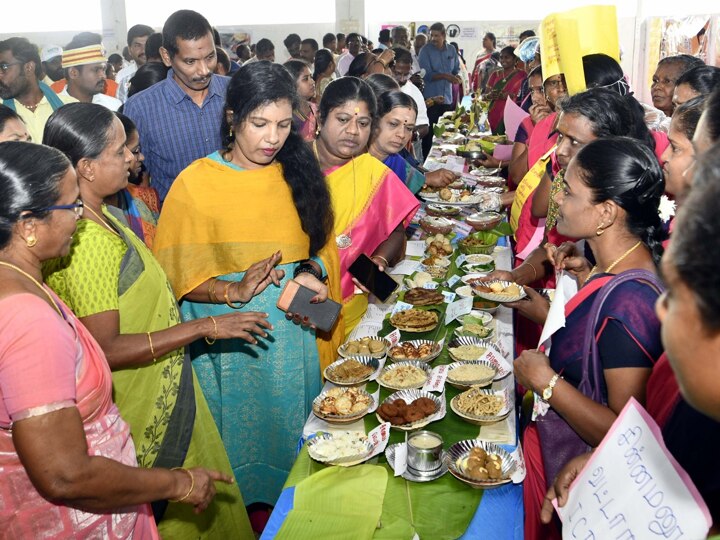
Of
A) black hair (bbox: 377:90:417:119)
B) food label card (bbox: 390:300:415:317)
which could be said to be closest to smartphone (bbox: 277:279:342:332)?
food label card (bbox: 390:300:415:317)

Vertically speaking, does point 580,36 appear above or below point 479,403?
above

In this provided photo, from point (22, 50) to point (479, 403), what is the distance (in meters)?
3.68

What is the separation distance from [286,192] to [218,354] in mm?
681

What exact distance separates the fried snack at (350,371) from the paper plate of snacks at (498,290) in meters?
0.62

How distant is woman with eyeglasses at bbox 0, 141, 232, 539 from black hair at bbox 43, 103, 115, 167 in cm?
51

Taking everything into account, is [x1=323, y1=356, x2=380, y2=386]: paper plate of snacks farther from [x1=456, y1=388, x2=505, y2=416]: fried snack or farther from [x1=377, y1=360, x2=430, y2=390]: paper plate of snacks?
[x1=456, y1=388, x2=505, y2=416]: fried snack

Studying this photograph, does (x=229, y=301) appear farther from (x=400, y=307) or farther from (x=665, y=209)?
(x=665, y=209)

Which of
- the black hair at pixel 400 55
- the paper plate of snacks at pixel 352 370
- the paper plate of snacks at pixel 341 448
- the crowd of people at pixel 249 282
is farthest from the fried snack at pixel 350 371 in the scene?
the black hair at pixel 400 55

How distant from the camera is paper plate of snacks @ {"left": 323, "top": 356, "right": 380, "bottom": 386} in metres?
2.27

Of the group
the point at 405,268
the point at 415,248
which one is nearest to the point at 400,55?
the point at 415,248

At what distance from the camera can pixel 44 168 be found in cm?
139

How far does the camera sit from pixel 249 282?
7.63 ft

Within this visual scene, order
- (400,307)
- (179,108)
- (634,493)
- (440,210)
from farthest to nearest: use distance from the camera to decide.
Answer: (440,210)
(179,108)
(400,307)
(634,493)

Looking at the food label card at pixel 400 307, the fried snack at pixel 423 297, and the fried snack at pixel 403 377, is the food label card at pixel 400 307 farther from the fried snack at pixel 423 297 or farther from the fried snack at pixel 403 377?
the fried snack at pixel 403 377
